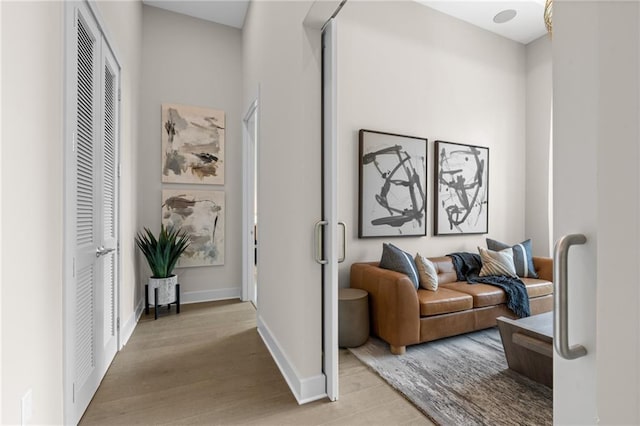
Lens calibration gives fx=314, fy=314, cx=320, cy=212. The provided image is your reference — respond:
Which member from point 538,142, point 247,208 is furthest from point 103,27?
point 538,142

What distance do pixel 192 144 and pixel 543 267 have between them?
4.47m

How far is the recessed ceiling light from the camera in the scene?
3984 mm

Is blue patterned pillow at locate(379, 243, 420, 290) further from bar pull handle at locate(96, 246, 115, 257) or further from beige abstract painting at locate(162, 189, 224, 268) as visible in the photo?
bar pull handle at locate(96, 246, 115, 257)

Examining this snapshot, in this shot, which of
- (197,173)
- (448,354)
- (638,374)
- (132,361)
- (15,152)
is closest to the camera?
(638,374)

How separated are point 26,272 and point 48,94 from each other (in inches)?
30.5

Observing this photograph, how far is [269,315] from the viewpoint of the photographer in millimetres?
2680

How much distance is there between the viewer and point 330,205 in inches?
75.8

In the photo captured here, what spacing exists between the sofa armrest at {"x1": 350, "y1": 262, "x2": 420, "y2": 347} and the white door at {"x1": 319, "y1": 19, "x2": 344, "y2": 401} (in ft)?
2.72

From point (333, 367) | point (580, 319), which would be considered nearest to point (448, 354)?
point (333, 367)

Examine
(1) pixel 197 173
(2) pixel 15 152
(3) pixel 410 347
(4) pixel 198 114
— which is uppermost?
(4) pixel 198 114

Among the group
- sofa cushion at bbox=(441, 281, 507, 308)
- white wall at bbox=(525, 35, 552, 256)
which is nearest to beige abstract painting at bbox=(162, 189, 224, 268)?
sofa cushion at bbox=(441, 281, 507, 308)

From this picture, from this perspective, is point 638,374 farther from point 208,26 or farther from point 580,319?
point 208,26

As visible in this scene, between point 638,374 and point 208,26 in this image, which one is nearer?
point 638,374

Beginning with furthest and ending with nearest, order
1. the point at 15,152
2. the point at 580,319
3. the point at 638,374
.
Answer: the point at 15,152 < the point at 580,319 < the point at 638,374
